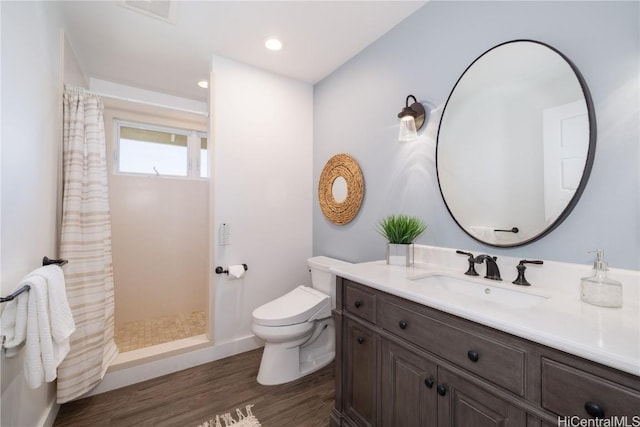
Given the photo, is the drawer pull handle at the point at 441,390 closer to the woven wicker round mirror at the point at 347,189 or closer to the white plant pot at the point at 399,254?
the white plant pot at the point at 399,254

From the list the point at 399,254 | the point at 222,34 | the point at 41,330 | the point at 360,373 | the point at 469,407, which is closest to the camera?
the point at 469,407

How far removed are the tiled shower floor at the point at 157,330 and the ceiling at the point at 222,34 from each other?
2.41 m

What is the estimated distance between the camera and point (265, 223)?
8.21 ft

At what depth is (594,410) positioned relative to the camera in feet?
2.06

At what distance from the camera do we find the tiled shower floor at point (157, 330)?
95.3 inches

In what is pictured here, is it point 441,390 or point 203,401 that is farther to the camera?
point 203,401

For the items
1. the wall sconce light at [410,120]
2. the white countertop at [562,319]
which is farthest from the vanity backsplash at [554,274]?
the wall sconce light at [410,120]

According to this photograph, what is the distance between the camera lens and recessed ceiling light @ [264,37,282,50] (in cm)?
205

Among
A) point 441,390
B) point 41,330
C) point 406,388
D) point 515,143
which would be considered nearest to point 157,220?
point 41,330

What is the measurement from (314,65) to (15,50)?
1.85 m

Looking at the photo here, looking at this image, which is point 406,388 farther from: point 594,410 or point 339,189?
point 339,189

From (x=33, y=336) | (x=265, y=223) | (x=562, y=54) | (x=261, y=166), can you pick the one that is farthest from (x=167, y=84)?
(x=562, y=54)

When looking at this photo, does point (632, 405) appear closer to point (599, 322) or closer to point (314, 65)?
point (599, 322)

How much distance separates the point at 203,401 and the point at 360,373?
43.0 inches
